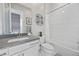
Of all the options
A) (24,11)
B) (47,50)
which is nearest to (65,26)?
(47,50)

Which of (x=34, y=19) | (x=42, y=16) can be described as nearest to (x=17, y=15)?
(x=34, y=19)

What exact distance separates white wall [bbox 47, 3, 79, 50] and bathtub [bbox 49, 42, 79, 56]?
74mm

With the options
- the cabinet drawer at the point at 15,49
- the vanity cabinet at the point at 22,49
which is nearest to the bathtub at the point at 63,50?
the vanity cabinet at the point at 22,49

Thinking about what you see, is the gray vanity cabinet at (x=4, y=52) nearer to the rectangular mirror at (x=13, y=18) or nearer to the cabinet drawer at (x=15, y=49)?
the cabinet drawer at (x=15, y=49)

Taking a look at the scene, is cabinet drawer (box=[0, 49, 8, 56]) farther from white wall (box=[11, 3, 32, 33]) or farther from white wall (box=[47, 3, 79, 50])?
white wall (box=[47, 3, 79, 50])

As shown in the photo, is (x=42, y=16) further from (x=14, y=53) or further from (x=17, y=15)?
(x=14, y=53)

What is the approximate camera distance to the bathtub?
1.73 meters

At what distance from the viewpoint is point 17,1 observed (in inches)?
76.2

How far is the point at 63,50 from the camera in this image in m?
2.06

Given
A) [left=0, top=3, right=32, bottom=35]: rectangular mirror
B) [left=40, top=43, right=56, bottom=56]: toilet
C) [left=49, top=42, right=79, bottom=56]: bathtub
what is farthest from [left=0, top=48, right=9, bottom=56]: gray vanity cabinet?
[left=49, top=42, right=79, bottom=56]: bathtub

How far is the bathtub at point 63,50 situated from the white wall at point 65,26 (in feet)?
0.24

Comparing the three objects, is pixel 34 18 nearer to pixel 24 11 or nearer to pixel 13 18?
pixel 24 11

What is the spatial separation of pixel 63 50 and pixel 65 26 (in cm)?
65

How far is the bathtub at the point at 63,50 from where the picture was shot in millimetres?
1733
